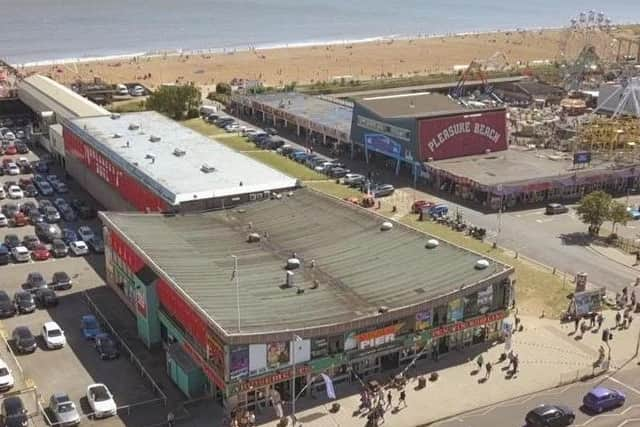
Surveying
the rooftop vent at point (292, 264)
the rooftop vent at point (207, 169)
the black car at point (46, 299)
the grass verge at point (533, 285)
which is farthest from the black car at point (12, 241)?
the grass verge at point (533, 285)

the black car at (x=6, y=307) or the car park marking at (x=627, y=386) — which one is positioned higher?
the black car at (x=6, y=307)

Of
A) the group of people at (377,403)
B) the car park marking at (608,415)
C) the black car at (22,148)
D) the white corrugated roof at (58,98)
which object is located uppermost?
the white corrugated roof at (58,98)

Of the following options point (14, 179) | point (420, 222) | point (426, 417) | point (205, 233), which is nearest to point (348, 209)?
point (205, 233)

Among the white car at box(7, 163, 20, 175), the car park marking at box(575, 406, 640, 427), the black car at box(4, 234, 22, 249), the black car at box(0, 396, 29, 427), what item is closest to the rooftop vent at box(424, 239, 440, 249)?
the car park marking at box(575, 406, 640, 427)

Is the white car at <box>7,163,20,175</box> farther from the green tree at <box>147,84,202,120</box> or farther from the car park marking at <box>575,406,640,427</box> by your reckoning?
the car park marking at <box>575,406,640,427</box>

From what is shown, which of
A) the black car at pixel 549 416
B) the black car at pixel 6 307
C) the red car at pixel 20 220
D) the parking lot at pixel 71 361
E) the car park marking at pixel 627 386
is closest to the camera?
the black car at pixel 549 416

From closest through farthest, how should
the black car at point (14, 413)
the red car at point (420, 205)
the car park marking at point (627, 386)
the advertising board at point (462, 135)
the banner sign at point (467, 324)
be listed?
the black car at point (14, 413)
the car park marking at point (627, 386)
the banner sign at point (467, 324)
the red car at point (420, 205)
the advertising board at point (462, 135)

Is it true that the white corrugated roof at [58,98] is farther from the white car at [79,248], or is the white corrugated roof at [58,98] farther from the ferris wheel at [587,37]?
the ferris wheel at [587,37]
